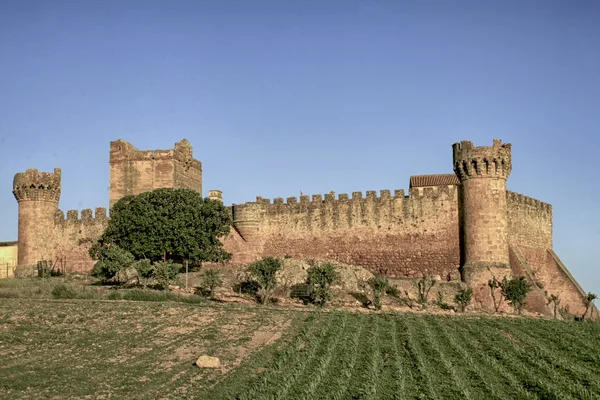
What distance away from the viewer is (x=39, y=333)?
20.4 m

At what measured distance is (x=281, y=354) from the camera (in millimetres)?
18156

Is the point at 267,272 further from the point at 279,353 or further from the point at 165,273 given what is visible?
the point at 279,353

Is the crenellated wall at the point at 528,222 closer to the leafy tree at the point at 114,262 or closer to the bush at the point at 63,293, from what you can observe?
the leafy tree at the point at 114,262

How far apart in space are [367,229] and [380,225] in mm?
726

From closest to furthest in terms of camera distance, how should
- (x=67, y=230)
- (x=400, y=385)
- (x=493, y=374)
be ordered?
(x=400, y=385) < (x=493, y=374) < (x=67, y=230)

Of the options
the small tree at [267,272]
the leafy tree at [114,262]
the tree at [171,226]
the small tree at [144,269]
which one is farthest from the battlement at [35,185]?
the small tree at [267,272]

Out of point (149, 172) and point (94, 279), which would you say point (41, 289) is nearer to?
point (94, 279)

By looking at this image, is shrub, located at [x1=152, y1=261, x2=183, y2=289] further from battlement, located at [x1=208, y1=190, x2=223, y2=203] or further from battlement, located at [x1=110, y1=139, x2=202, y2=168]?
battlement, located at [x1=110, y1=139, x2=202, y2=168]

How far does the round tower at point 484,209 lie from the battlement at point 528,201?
10.3 ft

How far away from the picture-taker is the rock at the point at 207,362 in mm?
17047

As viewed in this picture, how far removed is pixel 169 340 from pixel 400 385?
24.1 feet

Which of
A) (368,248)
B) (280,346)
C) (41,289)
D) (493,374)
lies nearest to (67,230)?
(41,289)

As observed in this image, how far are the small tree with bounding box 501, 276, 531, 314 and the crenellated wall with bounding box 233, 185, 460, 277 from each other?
13.7ft

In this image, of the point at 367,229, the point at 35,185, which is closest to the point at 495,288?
the point at 367,229
